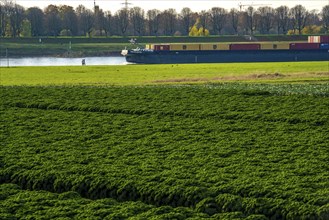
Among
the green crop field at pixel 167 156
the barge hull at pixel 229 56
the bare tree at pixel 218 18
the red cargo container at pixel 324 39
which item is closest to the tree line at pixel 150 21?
the bare tree at pixel 218 18

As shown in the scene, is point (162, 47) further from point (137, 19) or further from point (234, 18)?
point (234, 18)

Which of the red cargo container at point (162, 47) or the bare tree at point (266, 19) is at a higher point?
the bare tree at point (266, 19)

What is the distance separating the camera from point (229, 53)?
83.2m

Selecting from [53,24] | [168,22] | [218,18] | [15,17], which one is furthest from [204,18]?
[15,17]

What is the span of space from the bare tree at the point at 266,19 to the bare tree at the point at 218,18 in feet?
21.5

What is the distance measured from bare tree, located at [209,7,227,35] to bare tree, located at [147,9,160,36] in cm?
999

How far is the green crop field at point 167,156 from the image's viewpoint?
1215 centimetres

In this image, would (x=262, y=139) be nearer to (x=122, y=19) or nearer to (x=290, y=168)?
(x=290, y=168)

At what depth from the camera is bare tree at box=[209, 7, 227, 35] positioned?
13738cm

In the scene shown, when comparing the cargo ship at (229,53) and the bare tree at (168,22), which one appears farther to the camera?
the bare tree at (168,22)

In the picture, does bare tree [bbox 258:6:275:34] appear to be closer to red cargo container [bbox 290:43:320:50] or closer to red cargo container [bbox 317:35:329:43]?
A: red cargo container [bbox 317:35:329:43]

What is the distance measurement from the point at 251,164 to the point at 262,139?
302 cm

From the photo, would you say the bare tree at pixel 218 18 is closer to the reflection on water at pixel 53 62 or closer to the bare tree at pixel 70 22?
the bare tree at pixel 70 22

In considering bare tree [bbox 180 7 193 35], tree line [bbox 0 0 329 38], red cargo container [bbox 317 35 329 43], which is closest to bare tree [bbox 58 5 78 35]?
tree line [bbox 0 0 329 38]
